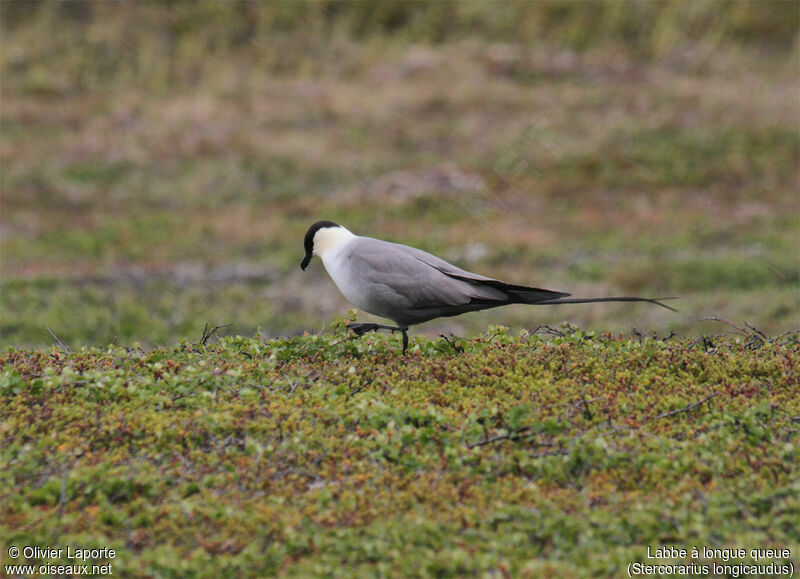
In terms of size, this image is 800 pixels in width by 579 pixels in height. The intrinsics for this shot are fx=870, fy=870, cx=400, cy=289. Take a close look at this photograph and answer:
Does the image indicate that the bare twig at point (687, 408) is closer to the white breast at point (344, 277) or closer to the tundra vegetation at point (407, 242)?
the tundra vegetation at point (407, 242)

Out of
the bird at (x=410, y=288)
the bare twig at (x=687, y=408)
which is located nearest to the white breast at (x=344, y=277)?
the bird at (x=410, y=288)

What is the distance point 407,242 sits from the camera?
→ 68.7 feet

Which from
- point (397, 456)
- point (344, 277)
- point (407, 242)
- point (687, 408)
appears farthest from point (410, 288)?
point (407, 242)

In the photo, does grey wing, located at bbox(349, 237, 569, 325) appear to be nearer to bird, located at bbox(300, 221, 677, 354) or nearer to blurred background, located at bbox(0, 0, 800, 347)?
bird, located at bbox(300, 221, 677, 354)

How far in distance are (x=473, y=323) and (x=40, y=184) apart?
1403cm

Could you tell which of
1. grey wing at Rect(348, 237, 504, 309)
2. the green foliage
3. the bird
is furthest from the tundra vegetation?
grey wing at Rect(348, 237, 504, 309)

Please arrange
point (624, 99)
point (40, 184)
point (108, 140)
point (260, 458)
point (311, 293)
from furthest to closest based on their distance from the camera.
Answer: point (624, 99) < point (108, 140) < point (40, 184) < point (311, 293) < point (260, 458)

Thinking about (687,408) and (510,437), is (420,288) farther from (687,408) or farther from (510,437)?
(687,408)

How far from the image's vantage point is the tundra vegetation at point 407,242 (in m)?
5.48

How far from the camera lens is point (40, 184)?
2411cm

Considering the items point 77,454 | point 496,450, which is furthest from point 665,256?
point 77,454

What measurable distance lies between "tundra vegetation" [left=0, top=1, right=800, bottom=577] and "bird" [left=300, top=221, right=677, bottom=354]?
423mm

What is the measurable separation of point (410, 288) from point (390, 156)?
18751 millimetres

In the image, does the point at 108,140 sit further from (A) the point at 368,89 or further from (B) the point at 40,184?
(A) the point at 368,89
